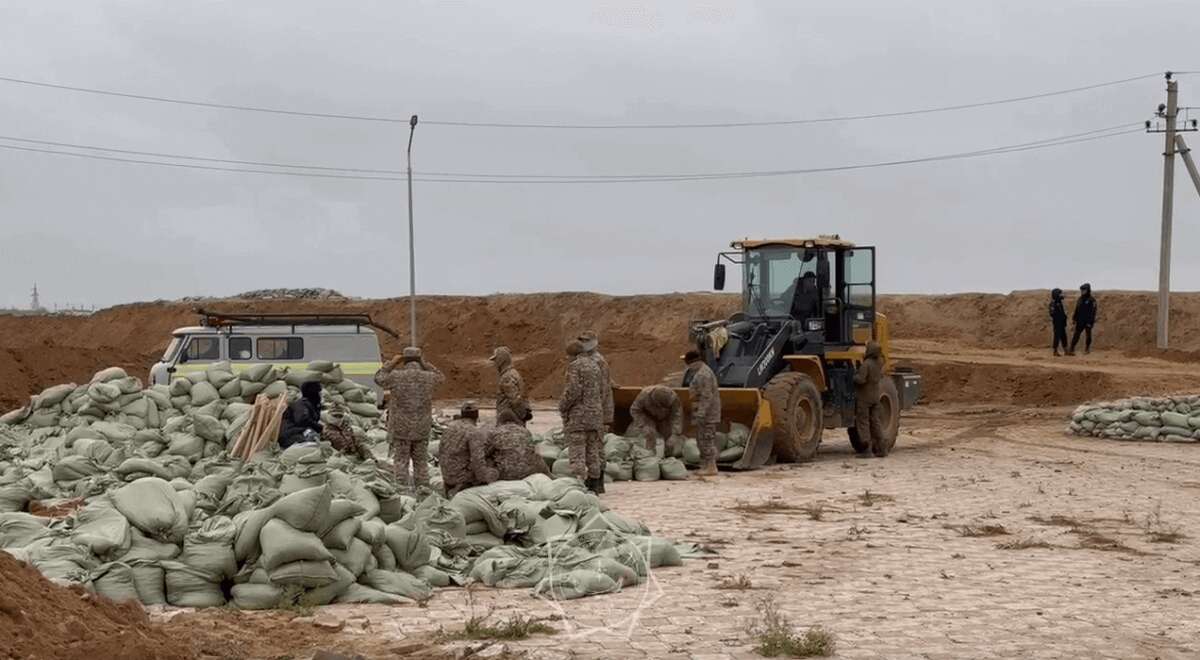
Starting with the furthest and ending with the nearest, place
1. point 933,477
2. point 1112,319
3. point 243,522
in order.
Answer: point 1112,319
point 933,477
point 243,522

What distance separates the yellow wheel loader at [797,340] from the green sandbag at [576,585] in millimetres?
8230

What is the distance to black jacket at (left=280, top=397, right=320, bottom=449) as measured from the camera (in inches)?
530

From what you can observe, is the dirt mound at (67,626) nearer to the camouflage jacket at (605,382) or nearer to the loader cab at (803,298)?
the camouflage jacket at (605,382)

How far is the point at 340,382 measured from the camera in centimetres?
1969

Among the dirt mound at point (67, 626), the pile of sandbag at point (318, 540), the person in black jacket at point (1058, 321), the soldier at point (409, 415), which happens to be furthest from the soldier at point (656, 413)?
the person in black jacket at point (1058, 321)

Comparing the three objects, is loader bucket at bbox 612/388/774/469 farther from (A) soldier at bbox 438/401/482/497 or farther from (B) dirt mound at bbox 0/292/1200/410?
(B) dirt mound at bbox 0/292/1200/410

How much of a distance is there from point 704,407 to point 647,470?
99cm

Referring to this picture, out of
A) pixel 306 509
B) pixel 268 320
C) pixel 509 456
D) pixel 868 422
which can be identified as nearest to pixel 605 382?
pixel 509 456

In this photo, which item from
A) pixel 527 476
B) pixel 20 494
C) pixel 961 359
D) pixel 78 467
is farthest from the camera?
pixel 961 359

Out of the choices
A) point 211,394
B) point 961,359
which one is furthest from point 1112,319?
point 211,394

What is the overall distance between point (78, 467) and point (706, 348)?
308 inches

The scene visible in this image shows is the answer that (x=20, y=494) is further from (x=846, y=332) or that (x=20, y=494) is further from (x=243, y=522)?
(x=846, y=332)

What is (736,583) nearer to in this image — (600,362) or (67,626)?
(67,626)

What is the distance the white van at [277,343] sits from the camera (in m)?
22.7
